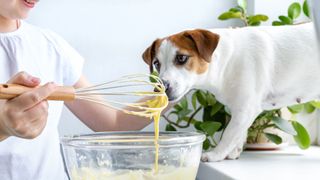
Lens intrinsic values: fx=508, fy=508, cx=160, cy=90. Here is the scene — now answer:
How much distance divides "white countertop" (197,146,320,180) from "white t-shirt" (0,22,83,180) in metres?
0.31

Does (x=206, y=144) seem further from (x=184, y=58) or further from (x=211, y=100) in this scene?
(x=184, y=58)

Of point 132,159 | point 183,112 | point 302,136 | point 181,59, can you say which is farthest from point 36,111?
point 302,136

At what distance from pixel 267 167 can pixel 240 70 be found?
0.19m

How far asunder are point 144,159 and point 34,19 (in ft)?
2.25

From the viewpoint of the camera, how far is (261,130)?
1150mm

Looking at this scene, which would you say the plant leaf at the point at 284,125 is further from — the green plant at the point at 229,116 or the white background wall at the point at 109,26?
the white background wall at the point at 109,26

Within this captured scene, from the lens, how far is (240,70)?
0.99 meters

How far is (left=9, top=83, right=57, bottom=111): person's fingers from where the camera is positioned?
0.55 metres

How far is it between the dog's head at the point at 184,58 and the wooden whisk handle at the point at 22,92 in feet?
1.40

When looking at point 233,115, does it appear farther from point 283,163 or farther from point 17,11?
point 17,11

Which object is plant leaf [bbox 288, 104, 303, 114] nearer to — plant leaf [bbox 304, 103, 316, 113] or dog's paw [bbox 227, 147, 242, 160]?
plant leaf [bbox 304, 103, 316, 113]

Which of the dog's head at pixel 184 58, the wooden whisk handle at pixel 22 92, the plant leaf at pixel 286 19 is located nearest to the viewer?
the wooden whisk handle at pixel 22 92

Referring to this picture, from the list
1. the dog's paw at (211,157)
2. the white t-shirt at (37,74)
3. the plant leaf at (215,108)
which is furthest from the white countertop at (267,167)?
the white t-shirt at (37,74)

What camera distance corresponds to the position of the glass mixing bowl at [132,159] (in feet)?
1.93
